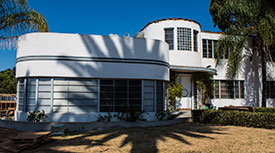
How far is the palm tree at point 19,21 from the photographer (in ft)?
40.3

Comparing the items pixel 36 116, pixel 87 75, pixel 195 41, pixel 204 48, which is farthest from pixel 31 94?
pixel 204 48

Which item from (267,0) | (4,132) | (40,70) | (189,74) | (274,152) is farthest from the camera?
(189,74)

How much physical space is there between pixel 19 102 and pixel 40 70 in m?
2.17

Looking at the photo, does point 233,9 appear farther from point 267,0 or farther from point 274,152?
point 267,0

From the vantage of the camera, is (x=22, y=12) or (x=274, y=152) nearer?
(x=274, y=152)

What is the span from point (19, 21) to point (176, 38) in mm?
10290

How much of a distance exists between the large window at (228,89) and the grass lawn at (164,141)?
8184mm

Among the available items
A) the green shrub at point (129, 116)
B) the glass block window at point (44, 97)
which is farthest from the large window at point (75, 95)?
the green shrub at point (129, 116)

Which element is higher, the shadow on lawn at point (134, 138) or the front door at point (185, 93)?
the front door at point (185, 93)

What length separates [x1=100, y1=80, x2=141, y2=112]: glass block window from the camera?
469 inches

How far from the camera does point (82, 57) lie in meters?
11.7

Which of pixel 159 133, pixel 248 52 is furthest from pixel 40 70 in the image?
pixel 248 52

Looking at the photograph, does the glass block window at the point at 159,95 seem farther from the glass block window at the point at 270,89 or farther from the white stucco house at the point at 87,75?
the glass block window at the point at 270,89

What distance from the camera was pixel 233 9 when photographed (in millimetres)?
17609
